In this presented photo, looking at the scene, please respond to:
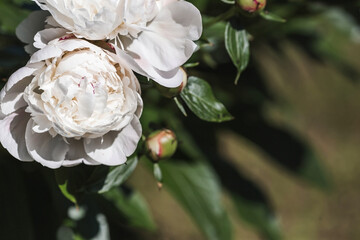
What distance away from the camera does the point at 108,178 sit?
0.94 metres

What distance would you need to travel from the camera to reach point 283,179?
3.19 meters

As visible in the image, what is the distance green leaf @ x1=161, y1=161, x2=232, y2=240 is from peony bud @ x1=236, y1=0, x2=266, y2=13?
0.66m

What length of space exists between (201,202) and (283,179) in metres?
1.72

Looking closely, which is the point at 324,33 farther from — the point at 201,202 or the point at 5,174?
the point at 5,174

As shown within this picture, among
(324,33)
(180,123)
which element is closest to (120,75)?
(180,123)

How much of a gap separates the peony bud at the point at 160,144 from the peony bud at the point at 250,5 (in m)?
0.23

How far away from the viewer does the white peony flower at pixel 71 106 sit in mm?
740

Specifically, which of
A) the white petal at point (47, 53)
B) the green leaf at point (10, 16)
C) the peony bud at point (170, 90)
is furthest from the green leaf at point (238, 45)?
the green leaf at point (10, 16)

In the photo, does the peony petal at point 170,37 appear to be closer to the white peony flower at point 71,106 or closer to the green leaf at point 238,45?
the white peony flower at point 71,106

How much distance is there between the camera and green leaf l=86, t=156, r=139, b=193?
3.00ft

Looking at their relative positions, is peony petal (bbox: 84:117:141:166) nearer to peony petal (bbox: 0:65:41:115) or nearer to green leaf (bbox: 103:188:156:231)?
peony petal (bbox: 0:65:41:115)

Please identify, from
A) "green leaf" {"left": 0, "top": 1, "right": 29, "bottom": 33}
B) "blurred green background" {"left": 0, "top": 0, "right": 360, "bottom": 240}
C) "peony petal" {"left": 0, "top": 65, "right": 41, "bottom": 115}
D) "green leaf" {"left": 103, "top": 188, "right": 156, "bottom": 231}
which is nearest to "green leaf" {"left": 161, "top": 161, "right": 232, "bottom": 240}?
"blurred green background" {"left": 0, "top": 0, "right": 360, "bottom": 240}

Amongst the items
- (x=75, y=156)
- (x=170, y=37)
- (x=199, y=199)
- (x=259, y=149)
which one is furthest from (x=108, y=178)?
(x=259, y=149)

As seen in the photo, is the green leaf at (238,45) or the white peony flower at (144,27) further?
the green leaf at (238,45)
